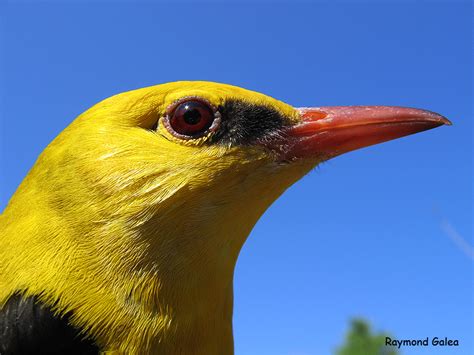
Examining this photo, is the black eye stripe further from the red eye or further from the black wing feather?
the black wing feather

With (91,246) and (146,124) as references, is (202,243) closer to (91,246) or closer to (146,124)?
(91,246)

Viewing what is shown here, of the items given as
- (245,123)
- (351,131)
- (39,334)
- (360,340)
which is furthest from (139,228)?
(360,340)

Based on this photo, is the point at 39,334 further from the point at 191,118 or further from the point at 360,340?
the point at 360,340

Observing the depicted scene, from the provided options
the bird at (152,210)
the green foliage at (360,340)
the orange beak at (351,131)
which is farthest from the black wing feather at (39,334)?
the green foliage at (360,340)

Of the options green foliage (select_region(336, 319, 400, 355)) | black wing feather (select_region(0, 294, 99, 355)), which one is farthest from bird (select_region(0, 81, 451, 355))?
green foliage (select_region(336, 319, 400, 355))

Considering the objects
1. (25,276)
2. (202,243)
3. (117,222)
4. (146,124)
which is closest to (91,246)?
(117,222)

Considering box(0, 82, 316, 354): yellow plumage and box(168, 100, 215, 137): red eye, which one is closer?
box(0, 82, 316, 354): yellow plumage

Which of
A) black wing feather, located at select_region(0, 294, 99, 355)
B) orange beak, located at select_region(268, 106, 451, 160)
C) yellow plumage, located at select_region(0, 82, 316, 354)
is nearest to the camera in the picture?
black wing feather, located at select_region(0, 294, 99, 355)
